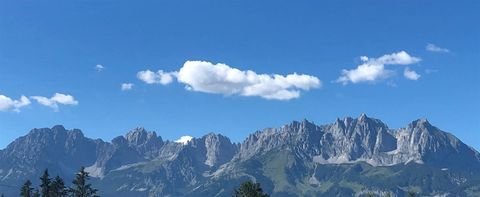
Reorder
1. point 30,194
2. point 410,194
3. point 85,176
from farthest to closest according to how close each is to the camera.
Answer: point 410,194 < point 30,194 < point 85,176

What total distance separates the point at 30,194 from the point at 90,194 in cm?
2202

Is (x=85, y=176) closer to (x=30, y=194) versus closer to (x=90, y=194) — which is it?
(x=90, y=194)

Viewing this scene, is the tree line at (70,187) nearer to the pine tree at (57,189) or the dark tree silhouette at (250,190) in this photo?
the pine tree at (57,189)

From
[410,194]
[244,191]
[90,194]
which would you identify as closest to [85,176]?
[90,194]

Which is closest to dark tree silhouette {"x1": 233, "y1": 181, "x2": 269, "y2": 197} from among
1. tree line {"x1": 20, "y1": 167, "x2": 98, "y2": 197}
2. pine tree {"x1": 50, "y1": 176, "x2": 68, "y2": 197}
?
tree line {"x1": 20, "y1": 167, "x2": 98, "y2": 197}

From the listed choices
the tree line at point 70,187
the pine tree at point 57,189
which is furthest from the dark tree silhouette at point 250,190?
the pine tree at point 57,189

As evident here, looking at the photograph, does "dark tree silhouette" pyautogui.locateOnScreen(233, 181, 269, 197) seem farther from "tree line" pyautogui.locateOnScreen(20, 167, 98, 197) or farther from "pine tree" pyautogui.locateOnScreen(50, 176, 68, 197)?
"pine tree" pyautogui.locateOnScreen(50, 176, 68, 197)

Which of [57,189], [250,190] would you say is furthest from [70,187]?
[250,190]

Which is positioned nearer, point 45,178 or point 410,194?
point 45,178

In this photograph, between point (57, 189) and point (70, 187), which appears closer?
point (70, 187)

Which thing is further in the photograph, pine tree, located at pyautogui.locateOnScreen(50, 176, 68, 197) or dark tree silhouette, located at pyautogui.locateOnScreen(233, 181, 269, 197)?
dark tree silhouette, located at pyautogui.locateOnScreen(233, 181, 269, 197)

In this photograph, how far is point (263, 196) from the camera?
87.1 meters

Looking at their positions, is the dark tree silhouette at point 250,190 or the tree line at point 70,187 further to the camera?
the dark tree silhouette at point 250,190

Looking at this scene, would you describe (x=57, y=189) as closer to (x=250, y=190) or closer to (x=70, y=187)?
(x=70, y=187)
